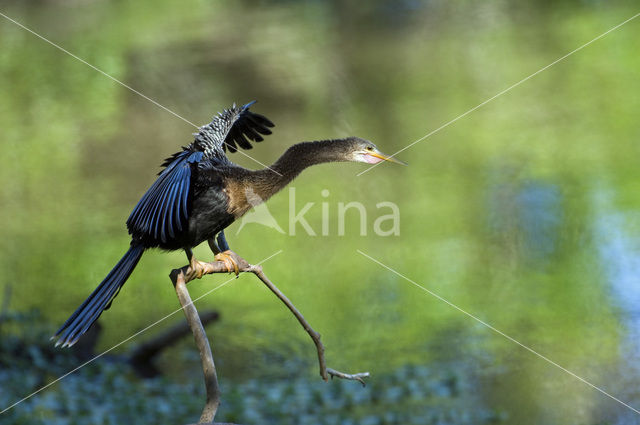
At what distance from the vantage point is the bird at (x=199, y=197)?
197 cm

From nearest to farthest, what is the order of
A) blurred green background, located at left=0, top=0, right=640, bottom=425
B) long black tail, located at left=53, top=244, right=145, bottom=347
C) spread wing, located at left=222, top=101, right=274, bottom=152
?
1. long black tail, located at left=53, top=244, right=145, bottom=347
2. spread wing, located at left=222, top=101, right=274, bottom=152
3. blurred green background, located at left=0, top=0, right=640, bottom=425

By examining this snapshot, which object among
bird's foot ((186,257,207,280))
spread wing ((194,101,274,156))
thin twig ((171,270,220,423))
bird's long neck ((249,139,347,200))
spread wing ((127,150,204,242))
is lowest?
thin twig ((171,270,220,423))

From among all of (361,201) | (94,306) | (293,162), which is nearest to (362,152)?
(293,162)

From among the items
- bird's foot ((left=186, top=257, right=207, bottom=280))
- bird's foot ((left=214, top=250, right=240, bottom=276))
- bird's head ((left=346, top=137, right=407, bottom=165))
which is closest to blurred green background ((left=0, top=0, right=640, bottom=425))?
bird's foot ((left=214, top=250, right=240, bottom=276))

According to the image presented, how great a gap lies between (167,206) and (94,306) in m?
0.29

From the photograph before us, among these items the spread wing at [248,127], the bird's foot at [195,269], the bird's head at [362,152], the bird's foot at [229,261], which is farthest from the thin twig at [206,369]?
the spread wing at [248,127]

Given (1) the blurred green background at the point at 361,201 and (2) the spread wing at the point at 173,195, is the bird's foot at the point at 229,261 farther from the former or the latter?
(1) the blurred green background at the point at 361,201

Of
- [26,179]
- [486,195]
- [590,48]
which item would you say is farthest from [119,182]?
[590,48]

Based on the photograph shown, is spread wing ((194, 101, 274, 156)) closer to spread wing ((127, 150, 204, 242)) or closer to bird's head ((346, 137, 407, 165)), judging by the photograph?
spread wing ((127, 150, 204, 242))

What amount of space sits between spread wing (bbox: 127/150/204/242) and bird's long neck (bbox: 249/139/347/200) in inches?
6.8

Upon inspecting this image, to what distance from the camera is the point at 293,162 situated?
2.08 metres

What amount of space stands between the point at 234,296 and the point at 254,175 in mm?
3030

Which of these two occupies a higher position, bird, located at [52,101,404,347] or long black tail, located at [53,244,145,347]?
bird, located at [52,101,404,347]

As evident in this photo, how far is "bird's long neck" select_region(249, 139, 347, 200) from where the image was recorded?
205cm
